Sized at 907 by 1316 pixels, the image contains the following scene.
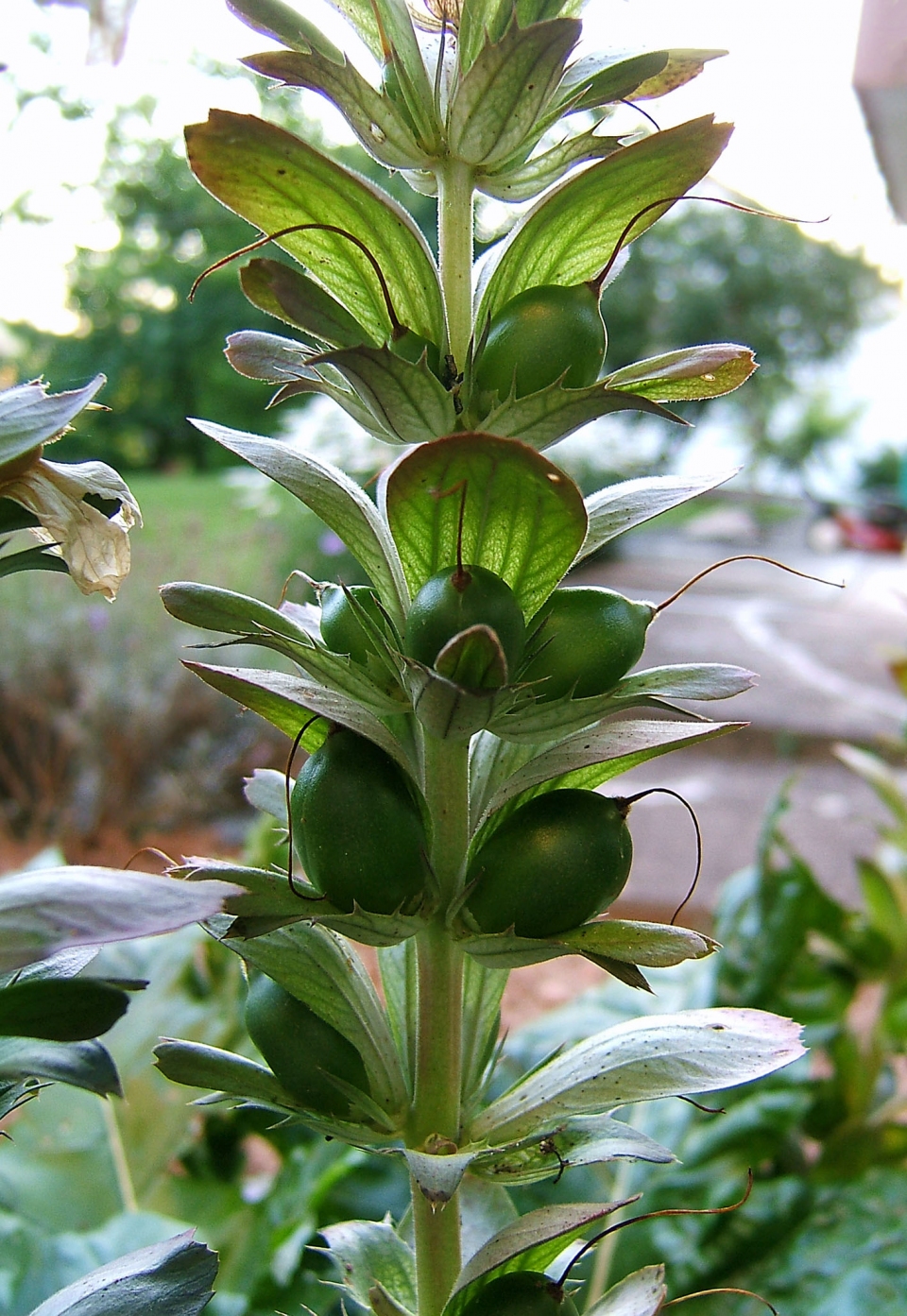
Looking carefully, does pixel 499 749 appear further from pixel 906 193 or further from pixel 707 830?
pixel 707 830

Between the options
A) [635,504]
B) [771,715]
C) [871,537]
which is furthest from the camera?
[871,537]

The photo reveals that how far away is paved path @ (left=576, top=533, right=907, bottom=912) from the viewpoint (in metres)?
2.46

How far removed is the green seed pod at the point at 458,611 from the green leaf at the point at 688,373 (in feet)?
0.26

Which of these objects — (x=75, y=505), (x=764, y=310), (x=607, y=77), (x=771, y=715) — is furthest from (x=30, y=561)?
(x=764, y=310)

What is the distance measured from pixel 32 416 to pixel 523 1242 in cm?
28

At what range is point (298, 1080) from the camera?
1.08 feet

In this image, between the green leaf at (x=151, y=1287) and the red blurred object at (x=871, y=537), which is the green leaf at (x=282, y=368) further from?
the red blurred object at (x=871, y=537)

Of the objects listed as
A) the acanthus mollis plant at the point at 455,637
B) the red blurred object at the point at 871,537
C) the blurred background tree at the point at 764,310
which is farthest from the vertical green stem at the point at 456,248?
the red blurred object at the point at 871,537

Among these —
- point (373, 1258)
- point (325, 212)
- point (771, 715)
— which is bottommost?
point (771, 715)

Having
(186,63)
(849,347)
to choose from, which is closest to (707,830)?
(186,63)

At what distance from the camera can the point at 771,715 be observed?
3.32 m

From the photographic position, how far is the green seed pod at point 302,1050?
1.08ft

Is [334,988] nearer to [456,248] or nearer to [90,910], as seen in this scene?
[90,910]

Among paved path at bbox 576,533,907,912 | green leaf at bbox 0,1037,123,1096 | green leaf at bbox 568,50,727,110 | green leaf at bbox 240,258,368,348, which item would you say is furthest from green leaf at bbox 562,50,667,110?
paved path at bbox 576,533,907,912
